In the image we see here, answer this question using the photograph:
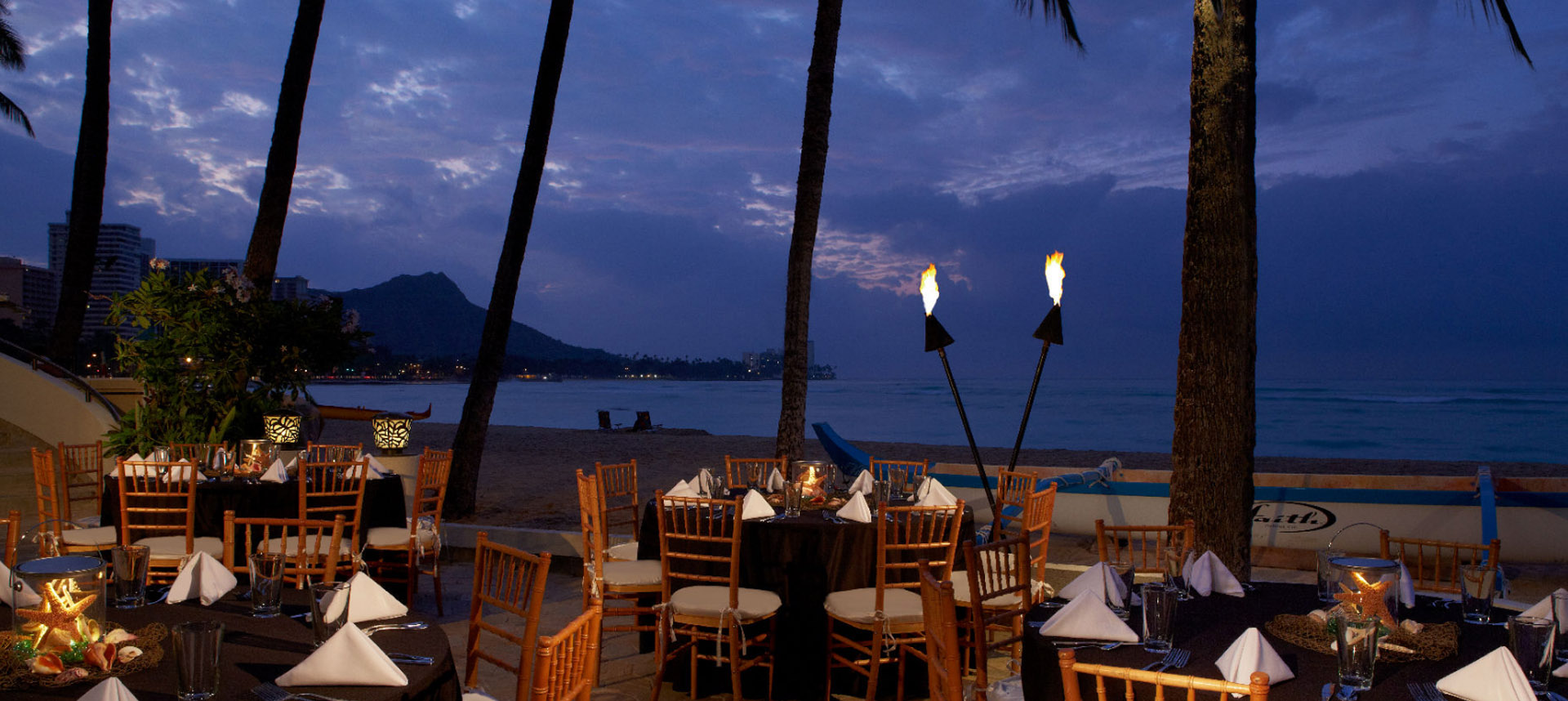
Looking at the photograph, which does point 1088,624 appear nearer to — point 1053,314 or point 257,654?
point 257,654

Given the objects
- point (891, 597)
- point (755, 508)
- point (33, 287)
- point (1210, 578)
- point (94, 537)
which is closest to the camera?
point (1210, 578)

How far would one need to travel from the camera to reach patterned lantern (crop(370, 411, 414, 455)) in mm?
7238

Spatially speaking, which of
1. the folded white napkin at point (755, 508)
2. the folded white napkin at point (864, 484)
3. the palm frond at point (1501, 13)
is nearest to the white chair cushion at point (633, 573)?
the folded white napkin at point (755, 508)

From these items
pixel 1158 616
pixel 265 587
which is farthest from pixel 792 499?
pixel 265 587

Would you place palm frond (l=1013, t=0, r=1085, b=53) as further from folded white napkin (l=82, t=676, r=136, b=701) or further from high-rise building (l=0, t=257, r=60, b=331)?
high-rise building (l=0, t=257, r=60, b=331)

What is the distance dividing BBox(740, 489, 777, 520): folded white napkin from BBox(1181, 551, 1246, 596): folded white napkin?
2019mm

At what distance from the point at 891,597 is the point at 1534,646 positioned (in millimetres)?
2406

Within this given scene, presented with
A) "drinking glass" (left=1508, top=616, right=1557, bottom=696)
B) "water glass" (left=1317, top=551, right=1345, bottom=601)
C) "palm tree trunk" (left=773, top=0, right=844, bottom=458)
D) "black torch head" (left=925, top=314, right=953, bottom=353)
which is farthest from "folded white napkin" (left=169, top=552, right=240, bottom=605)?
"palm tree trunk" (left=773, top=0, right=844, bottom=458)

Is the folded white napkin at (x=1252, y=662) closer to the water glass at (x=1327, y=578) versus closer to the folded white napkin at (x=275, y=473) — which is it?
the water glass at (x=1327, y=578)

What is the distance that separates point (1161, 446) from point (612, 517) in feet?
94.3

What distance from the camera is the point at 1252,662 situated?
1.95 meters

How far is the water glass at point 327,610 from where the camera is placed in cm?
211

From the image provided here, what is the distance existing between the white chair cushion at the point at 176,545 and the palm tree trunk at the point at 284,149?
12.3 feet

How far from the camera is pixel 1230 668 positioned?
197 cm
